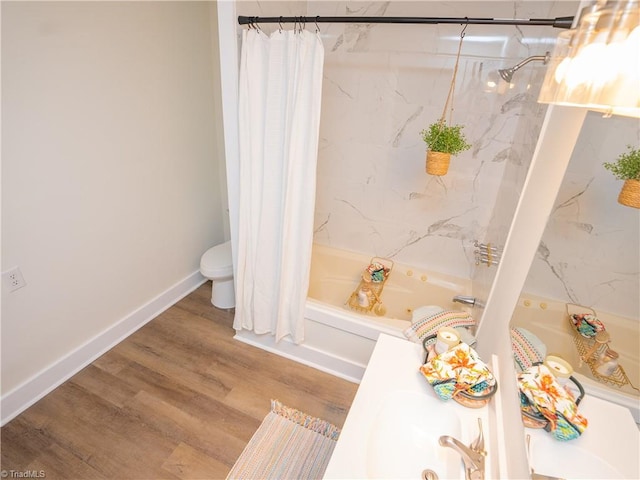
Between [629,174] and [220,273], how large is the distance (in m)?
2.23

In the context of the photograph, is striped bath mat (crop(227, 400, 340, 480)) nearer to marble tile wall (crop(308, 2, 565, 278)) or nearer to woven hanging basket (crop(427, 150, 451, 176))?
marble tile wall (crop(308, 2, 565, 278))

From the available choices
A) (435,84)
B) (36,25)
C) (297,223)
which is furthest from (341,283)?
(36,25)

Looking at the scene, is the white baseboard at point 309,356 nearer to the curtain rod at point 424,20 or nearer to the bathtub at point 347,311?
the bathtub at point 347,311

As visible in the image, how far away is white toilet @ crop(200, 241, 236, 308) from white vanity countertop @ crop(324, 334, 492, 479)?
4.85ft

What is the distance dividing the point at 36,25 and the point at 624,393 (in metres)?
2.39

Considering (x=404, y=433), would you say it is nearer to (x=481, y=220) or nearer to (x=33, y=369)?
(x=481, y=220)

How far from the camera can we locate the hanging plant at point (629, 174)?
65cm

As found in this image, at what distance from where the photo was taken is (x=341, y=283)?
8.84 ft

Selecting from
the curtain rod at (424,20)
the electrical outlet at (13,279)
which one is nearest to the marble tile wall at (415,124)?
the curtain rod at (424,20)

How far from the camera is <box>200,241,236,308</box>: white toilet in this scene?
7.87 feet

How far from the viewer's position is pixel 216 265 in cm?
241

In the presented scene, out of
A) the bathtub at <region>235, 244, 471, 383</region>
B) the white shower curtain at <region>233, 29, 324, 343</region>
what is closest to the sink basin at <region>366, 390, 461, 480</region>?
the bathtub at <region>235, 244, 471, 383</region>

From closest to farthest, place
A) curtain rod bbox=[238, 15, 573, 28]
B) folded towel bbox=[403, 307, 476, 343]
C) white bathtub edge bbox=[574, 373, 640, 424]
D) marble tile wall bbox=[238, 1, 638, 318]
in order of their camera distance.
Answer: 1. white bathtub edge bbox=[574, 373, 640, 424]
2. curtain rod bbox=[238, 15, 573, 28]
3. folded towel bbox=[403, 307, 476, 343]
4. marble tile wall bbox=[238, 1, 638, 318]

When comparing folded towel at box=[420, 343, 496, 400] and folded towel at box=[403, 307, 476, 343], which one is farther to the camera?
folded towel at box=[403, 307, 476, 343]
